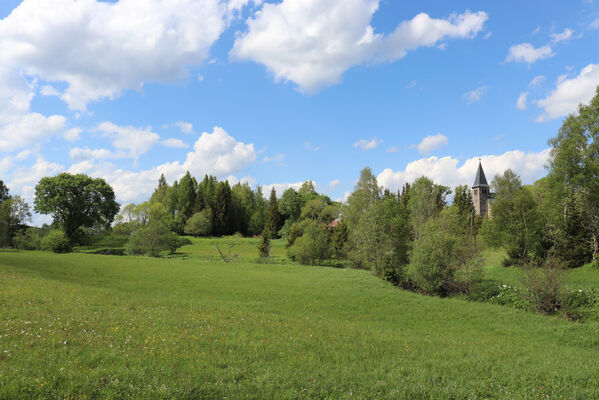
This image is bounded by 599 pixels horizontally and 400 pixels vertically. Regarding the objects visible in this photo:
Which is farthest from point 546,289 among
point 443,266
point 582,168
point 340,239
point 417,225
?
point 340,239

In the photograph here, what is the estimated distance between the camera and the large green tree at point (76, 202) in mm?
73188

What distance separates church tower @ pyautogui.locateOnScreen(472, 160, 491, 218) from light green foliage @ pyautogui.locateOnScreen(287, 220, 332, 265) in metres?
93.3

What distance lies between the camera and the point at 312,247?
2343 inches

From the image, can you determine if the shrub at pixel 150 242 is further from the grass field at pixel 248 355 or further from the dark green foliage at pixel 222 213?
the dark green foliage at pixel 222 213

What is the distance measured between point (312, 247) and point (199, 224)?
188 feet

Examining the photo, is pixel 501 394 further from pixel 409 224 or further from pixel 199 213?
pixel 199 213

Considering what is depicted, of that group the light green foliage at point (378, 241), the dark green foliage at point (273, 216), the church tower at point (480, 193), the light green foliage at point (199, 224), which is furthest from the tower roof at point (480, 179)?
the light green foliage at point (199, 224)

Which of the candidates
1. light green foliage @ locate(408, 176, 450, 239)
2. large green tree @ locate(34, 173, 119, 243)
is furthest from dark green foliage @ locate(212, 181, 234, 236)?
light green foliage @ locate(408, 176, 450, 239)

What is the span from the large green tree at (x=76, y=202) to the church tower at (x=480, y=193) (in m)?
126

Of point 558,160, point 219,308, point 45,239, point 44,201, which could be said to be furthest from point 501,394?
point 44,201

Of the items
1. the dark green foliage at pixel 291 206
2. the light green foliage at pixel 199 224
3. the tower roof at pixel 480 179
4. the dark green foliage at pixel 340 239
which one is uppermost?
the tower roof at pixel 480 179

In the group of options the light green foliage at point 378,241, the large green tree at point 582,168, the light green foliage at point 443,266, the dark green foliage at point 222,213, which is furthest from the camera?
the dark green foliage at point 222,213

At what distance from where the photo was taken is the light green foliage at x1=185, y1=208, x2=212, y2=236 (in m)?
106

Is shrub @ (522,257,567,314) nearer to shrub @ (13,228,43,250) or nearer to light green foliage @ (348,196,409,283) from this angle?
light green foliage @ (348,196,409,283)
